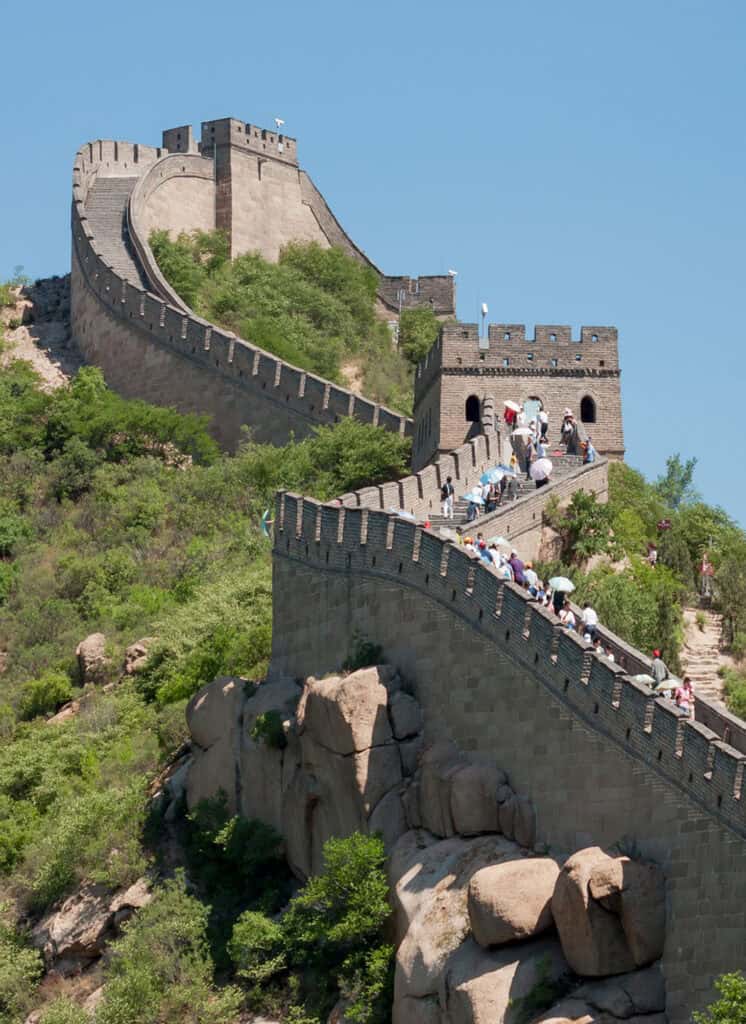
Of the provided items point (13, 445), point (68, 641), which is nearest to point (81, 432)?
point (13, 445)

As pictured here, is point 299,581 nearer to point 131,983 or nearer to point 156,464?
point 131,983

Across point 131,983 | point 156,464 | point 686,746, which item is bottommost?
point 131,983

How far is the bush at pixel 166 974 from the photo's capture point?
1721 inches

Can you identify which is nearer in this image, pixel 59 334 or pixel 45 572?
pixel 45 572

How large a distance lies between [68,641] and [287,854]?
49.1 feet

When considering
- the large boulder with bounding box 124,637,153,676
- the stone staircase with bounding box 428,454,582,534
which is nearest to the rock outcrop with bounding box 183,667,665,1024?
the stone staircase with bounding box 428,454,582,534

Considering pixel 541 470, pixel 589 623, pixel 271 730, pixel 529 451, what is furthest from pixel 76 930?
pixel 529 451

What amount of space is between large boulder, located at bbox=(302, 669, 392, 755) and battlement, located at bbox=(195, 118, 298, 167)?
43.2 m

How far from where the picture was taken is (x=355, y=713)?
4322cm

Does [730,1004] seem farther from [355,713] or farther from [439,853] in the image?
[355,713]

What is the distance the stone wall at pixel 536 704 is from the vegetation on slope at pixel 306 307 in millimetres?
26408

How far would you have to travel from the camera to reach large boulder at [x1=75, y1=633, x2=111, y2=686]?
55.9m

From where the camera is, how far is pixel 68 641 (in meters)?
59.3

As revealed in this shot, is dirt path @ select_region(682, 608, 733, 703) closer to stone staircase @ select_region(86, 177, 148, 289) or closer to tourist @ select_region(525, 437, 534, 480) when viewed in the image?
tourist @ select_region(525, 437, 534, 480)
